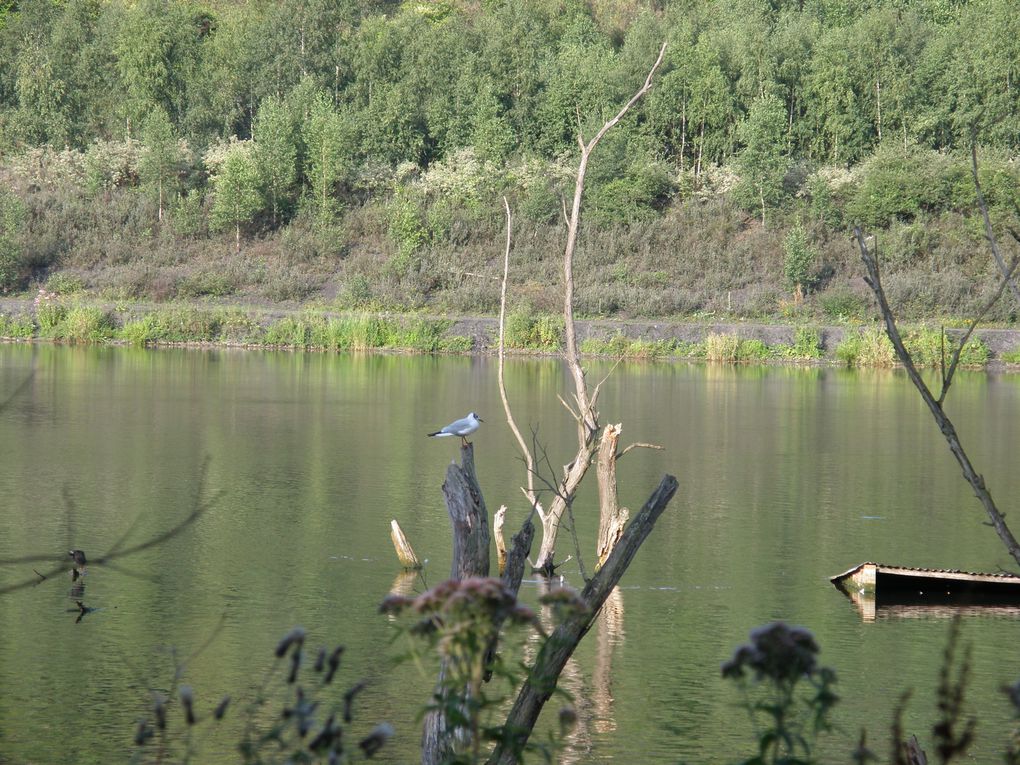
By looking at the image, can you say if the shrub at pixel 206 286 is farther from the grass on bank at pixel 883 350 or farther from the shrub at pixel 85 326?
the grass on bank at pixel 883 350

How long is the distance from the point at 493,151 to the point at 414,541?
42.1 m

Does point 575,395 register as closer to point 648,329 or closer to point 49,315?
point 648,329

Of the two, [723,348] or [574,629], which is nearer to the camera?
[574,629]

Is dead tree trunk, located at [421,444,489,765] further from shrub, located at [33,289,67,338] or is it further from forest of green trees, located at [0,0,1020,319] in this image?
forest of green trees, located at [0,0,1020,319]

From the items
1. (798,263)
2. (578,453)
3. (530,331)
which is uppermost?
(798,263)

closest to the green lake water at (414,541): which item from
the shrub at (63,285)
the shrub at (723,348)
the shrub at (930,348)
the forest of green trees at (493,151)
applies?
the shrub at (930,348)

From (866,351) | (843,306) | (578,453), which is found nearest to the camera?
(578,453)

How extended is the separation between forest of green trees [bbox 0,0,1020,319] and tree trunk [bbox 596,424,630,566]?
3194 centimetres

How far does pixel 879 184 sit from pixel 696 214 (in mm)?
6452

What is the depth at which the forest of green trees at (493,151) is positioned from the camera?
48.1 m

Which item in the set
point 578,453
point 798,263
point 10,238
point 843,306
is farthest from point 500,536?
point 10,238

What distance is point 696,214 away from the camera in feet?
171

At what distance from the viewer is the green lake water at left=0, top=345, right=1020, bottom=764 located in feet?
31.8

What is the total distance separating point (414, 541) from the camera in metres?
15.1
